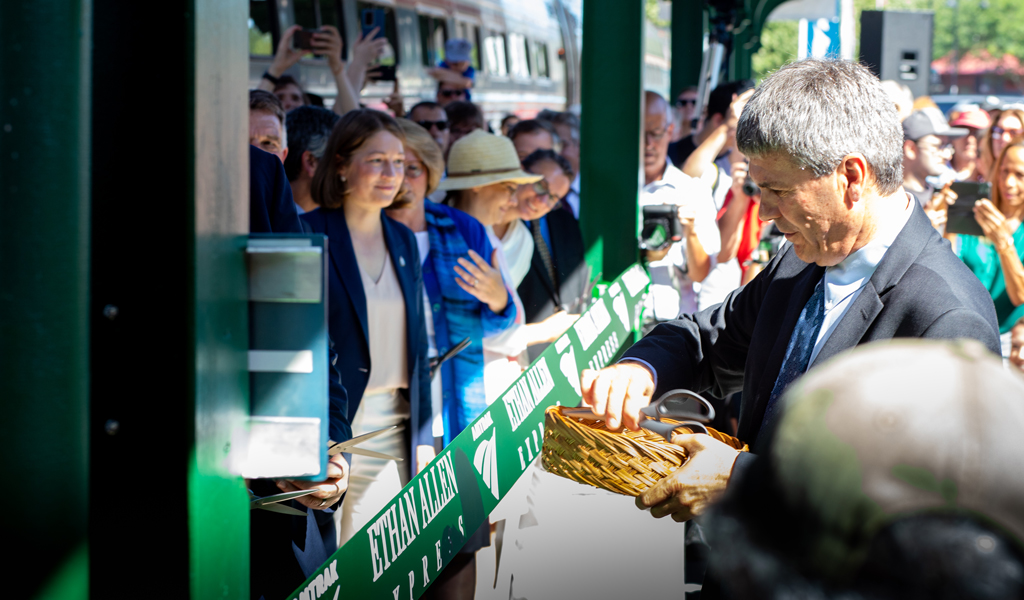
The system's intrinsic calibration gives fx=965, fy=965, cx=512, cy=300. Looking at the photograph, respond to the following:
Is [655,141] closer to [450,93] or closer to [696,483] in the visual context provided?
[450,93]

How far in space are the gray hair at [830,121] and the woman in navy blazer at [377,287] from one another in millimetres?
1920

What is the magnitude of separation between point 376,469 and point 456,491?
3.90ft

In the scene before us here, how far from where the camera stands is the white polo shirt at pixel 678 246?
5156 millimetres

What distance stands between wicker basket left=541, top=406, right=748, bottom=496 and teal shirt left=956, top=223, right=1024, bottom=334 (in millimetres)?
3561

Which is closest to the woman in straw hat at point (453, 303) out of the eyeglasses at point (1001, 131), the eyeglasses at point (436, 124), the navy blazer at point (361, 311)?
the navy blazer at point (361, 311)

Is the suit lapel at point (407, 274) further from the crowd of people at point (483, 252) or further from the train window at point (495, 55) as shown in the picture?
the train window at point (495, 55)

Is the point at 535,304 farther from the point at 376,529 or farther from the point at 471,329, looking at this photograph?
the point at 376,529

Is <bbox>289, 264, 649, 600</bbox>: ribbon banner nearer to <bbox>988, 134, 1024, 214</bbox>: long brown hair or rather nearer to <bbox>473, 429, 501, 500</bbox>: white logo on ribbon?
<bbox>473, 429, 501, 500</bbox>: white logo on ribbon

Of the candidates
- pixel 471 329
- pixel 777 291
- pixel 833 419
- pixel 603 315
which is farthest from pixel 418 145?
pixel 833 419

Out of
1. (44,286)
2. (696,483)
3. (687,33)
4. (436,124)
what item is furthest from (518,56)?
(44,286)

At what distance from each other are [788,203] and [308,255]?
96 centimetres

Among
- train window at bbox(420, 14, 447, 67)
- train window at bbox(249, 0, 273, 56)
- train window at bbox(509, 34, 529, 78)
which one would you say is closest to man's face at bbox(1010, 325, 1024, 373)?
train window at bbox(249, 0, 273, 56)

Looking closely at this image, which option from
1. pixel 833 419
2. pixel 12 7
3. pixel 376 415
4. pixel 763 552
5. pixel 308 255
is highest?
pixel 12 7

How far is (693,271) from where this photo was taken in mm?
5184
